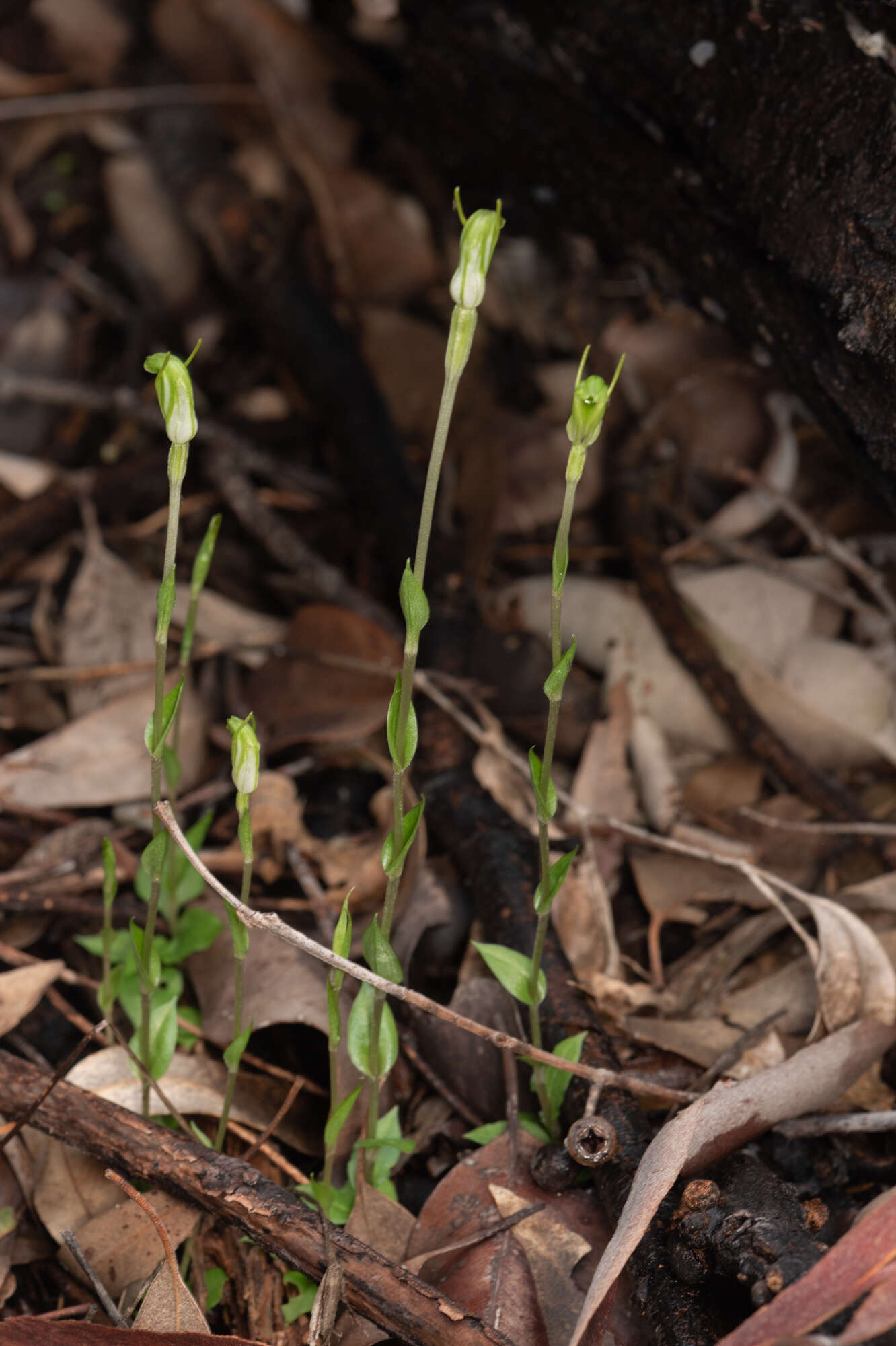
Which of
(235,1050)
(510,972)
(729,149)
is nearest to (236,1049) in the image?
(235,1050)

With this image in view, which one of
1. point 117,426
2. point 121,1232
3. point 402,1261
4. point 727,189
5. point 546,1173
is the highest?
point 727,189

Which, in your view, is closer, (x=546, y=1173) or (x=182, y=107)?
(x=546, y=1173)

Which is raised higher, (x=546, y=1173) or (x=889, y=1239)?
(x=889, y=1239)

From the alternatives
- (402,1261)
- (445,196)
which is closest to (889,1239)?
(402,1261)

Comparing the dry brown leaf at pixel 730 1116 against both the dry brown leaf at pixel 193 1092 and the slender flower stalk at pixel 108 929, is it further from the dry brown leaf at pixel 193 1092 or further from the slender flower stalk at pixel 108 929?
the slender flower stalk at pixel 108 929

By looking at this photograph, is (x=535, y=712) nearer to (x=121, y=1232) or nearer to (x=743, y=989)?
(x=743, y=989)

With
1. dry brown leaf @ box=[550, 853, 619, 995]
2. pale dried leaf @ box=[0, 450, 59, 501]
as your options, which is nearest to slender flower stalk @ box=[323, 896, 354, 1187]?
dry brown leaf @ box=[550, 853, 619, 995]

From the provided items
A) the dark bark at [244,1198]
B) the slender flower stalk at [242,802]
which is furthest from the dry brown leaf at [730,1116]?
the slender flower stalk at [242,802]

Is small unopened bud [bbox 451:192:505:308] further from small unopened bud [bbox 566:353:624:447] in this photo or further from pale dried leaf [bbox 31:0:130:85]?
pale dried leaf [bbox 31:0:130:85]
